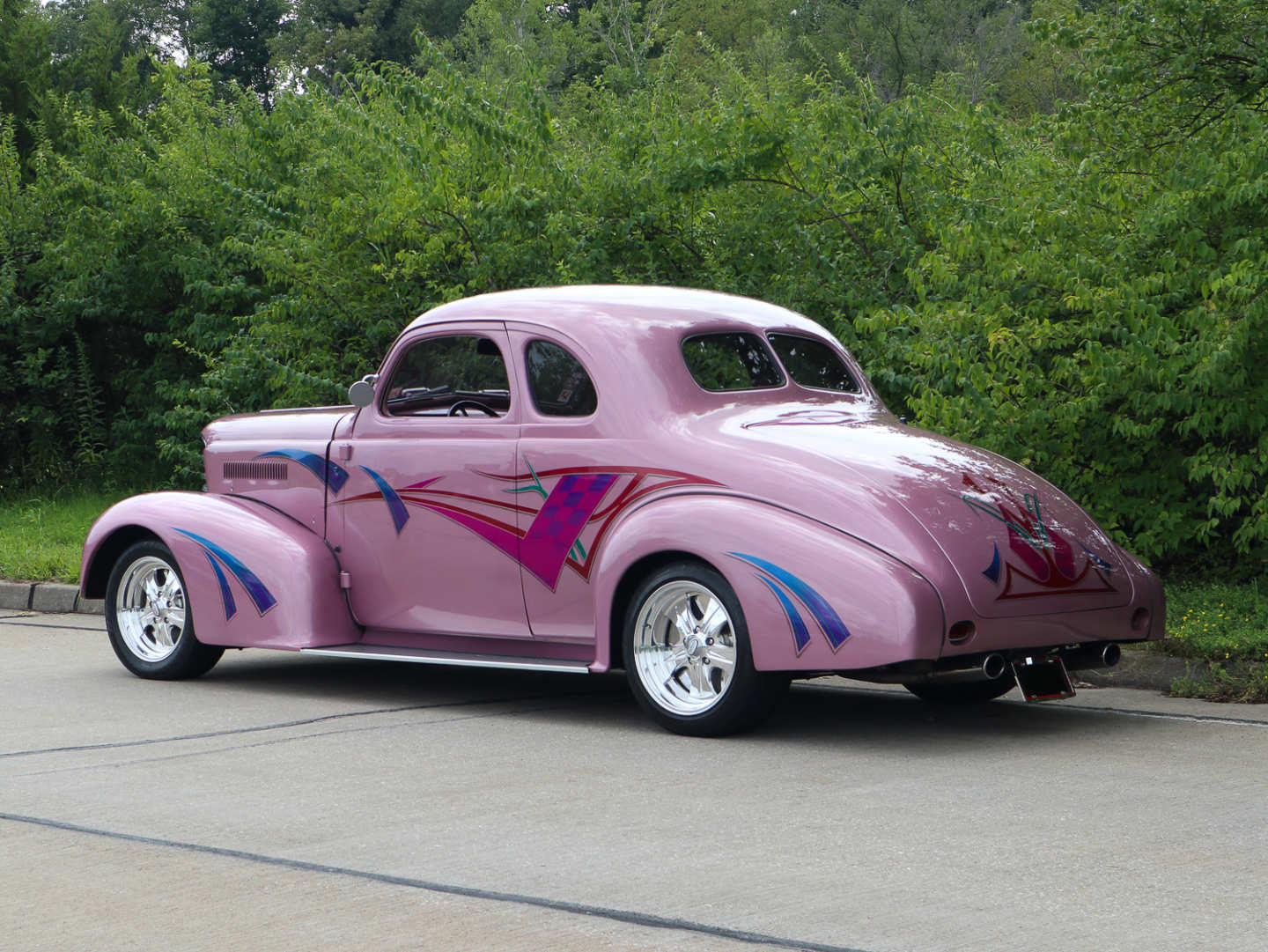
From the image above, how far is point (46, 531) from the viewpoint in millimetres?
14719

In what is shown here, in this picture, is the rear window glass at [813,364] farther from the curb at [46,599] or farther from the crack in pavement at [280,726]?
the curb at [46,599]

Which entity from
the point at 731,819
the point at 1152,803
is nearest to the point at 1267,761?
the point at 1152,803

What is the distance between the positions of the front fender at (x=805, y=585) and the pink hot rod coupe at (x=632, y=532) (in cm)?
1

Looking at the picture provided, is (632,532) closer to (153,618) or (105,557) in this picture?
(153,618)

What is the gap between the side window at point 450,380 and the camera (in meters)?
8.18

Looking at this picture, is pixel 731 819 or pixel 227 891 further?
pixel 731 819

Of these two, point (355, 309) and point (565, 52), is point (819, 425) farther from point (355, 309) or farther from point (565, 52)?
point (565, 52)

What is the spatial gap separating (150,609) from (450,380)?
2.20 m

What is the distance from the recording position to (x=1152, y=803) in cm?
572

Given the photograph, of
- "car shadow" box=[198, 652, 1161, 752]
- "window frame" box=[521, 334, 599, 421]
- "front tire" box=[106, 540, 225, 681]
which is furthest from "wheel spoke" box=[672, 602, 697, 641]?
"front tire" box=[106, 540, 225, 681]

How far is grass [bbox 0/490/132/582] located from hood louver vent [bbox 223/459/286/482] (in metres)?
3.93

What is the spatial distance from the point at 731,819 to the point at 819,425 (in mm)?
2515

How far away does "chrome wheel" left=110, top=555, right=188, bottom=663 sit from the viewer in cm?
898

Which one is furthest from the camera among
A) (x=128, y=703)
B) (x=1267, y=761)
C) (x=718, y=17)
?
(x=718, y=17)
